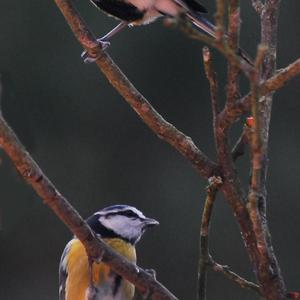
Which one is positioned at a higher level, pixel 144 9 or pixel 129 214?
pixel 144 9

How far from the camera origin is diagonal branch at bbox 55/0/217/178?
223 cm

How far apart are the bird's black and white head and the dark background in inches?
143

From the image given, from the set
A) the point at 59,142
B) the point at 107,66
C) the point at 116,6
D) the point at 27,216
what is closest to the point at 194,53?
the point at 59,142

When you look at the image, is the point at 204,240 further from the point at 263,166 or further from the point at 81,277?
the point at 81,277

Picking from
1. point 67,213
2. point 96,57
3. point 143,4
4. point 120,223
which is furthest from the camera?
point 120,223

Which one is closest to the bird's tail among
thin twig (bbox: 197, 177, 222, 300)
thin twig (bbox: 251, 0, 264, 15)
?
thin twig (bbox: 251, 0, 264, 15)

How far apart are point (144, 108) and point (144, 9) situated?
1140mm

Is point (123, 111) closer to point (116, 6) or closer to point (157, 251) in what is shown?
point (157, 251)

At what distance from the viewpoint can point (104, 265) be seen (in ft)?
10.2

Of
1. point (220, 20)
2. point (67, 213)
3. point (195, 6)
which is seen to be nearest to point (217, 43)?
point (220, 20)

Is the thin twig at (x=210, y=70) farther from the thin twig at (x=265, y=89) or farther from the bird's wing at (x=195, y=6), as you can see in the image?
the bird's wing at (x=195, y=6)

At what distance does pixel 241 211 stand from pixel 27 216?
6.02 meters

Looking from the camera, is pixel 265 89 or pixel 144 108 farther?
pixel 144 108

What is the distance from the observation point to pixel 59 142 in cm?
794
